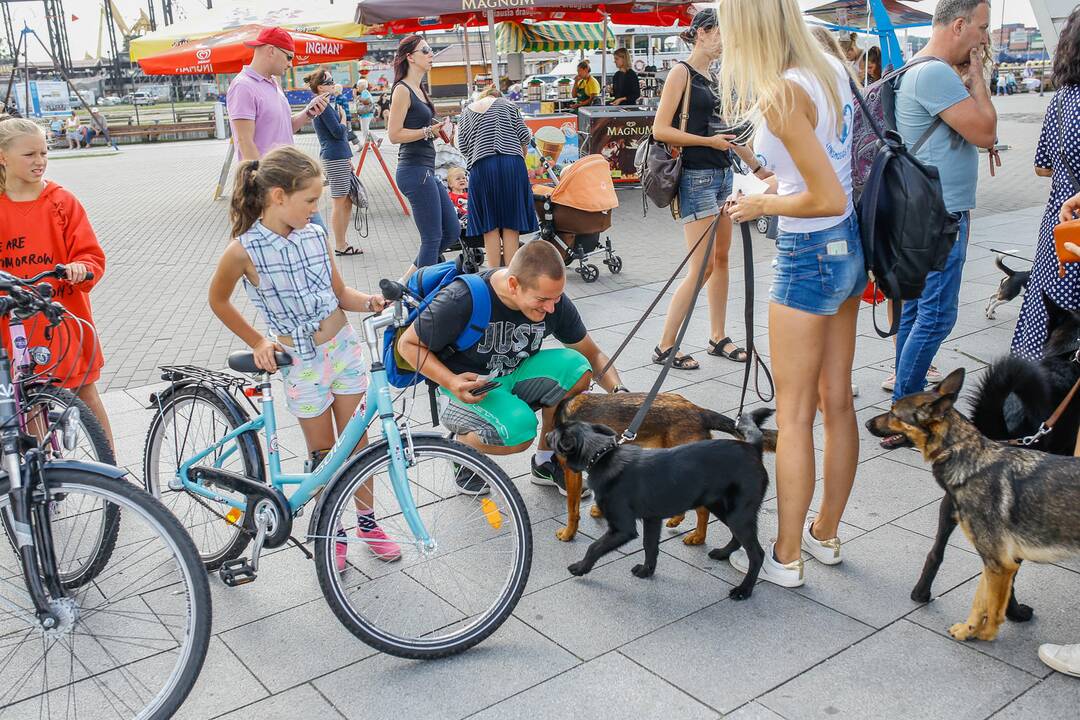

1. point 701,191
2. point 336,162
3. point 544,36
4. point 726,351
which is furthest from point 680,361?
point 544,36

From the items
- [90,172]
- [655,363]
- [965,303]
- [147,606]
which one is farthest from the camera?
[90,172]

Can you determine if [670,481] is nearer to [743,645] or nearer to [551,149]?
[743,645]

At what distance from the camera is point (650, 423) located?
3.83m

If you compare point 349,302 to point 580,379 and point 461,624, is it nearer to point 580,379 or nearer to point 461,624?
point 580,379

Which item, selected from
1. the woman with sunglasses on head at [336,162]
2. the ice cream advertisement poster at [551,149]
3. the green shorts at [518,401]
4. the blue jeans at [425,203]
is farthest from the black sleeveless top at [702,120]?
the woman with sunglasses on head at [336,162]

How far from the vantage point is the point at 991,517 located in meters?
2.90

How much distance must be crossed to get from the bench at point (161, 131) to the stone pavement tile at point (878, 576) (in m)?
33.9

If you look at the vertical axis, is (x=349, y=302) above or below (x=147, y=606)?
above

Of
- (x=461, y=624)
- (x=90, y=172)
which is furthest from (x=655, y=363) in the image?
(x=90, y=172)

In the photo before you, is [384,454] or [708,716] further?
[384,454]

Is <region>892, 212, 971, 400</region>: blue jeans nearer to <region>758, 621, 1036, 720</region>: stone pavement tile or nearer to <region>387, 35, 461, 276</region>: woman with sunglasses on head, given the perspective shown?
<region>758, 621, 1036, 720</region>: stone pavement tile

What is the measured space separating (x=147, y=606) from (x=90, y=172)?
22.5 meters

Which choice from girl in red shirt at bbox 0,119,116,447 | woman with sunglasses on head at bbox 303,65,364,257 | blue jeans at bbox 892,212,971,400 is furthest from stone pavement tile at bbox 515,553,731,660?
woman with sunglasses on head at bbox 303,65,364,257

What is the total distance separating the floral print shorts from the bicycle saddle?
0.58ft
